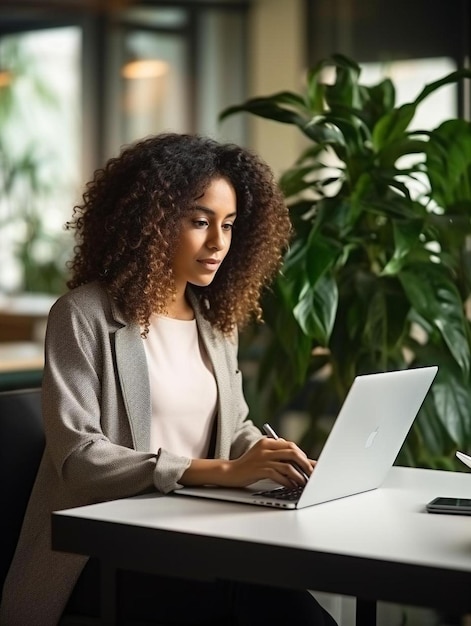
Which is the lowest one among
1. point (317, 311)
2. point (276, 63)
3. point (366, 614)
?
point (366, 614)

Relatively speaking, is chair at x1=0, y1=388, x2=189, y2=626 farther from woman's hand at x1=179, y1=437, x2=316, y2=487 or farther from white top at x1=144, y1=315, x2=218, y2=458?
woman's hand at x1=179, y1=437, x2=316, y2=487

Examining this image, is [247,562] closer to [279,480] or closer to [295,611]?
[279,480]

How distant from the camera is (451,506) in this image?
1942 mm

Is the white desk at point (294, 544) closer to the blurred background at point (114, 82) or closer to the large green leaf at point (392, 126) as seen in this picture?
the large green leaf at point (392, 126)

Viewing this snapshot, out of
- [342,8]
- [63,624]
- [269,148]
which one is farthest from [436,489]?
[269,148]

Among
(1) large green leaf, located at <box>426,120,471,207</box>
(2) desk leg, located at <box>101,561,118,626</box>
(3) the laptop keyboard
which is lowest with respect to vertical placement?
(2) desk leg, located at <box>101,561,118,626</box>

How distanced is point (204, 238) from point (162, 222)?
0.28 ft

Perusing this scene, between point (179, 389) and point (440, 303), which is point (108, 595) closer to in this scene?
point (179, 389)

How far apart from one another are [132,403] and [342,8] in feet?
15.1

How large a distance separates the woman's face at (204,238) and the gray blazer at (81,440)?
0.53ft

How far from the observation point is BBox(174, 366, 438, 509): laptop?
6.03 feet

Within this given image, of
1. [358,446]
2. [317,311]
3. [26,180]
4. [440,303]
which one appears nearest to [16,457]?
[358,446]

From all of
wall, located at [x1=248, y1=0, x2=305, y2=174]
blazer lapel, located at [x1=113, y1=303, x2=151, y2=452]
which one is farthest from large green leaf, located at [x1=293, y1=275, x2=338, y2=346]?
wall, located at [x1=248, y1=0, x2=305, y2=174]

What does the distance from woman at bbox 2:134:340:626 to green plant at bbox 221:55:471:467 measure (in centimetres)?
37
